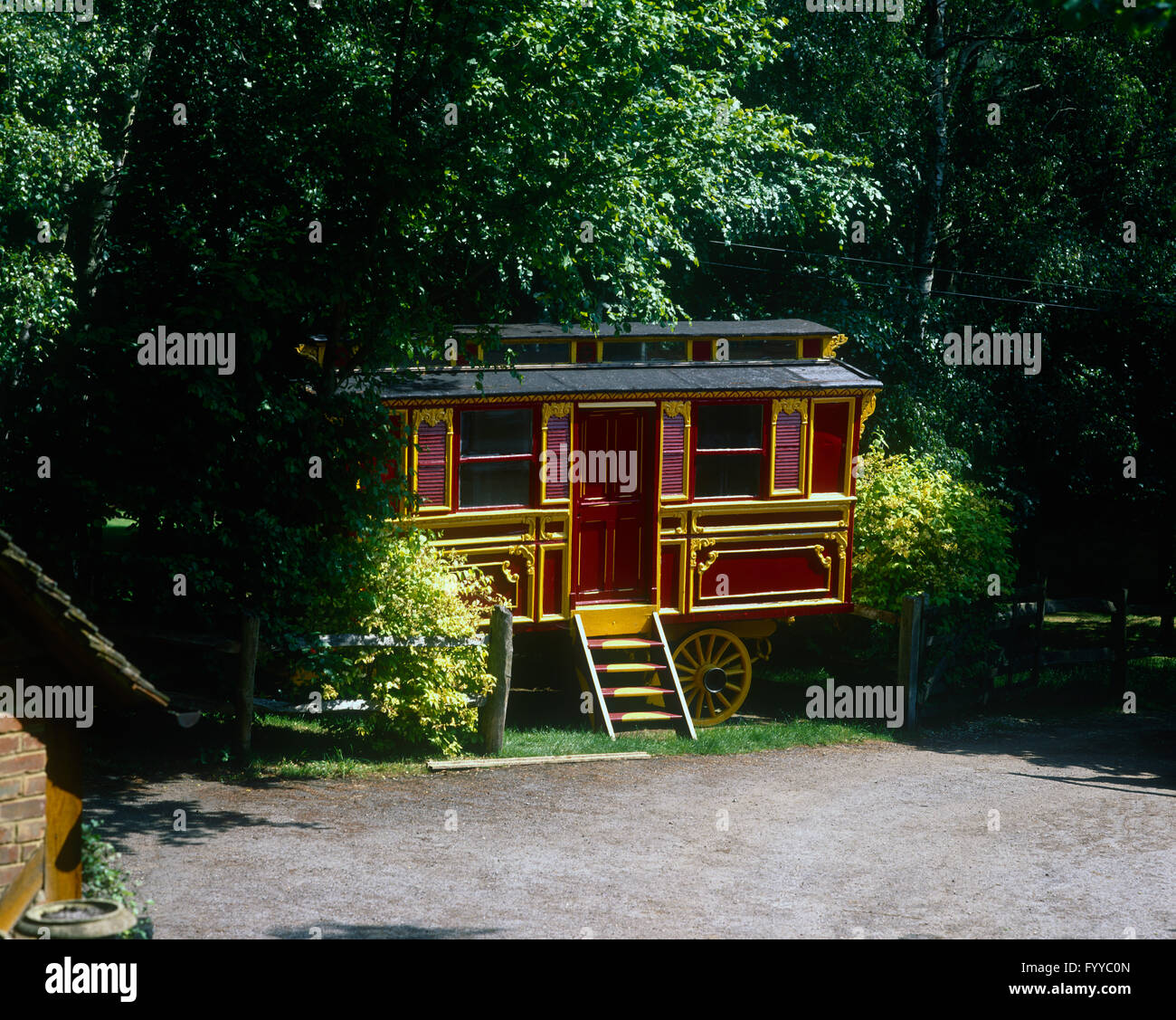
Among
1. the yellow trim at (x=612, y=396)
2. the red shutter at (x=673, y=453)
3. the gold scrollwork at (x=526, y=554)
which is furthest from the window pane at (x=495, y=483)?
the red shutter at (x=673, y=453)

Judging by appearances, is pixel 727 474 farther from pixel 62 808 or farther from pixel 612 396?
pixel 62 808

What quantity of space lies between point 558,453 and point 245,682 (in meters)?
4.36

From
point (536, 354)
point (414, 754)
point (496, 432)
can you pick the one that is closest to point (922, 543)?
point (536, 354)

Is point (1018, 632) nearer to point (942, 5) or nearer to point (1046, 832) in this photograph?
point (1046, 832)

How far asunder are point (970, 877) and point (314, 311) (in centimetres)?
836

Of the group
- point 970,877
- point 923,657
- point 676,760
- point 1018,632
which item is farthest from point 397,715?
point 1018,632

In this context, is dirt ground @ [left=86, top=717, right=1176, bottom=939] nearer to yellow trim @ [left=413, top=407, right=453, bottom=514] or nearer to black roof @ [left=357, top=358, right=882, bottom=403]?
yellow trim @ [left=413, top=407, right=453, bottom=514]

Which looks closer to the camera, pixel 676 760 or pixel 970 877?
pixel 970 877

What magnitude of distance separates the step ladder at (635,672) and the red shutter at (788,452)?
228 centimetres

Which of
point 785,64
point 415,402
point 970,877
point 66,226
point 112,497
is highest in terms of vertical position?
point 785,64

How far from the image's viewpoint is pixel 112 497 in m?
12.7

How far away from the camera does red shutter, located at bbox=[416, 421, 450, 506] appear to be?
14.4 m

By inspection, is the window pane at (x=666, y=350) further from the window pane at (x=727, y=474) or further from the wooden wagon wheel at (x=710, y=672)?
the wooden wagon wheel at (x=710, y=672)
